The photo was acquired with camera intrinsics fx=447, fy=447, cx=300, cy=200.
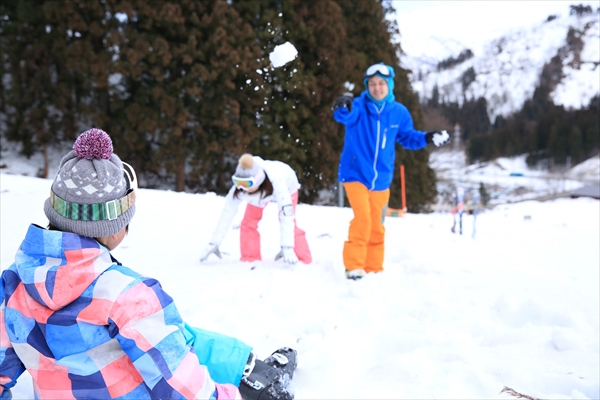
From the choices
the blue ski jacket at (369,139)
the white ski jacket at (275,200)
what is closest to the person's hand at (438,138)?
the blue ski jacket at (369,139)

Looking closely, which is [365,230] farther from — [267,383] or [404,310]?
[267,383]

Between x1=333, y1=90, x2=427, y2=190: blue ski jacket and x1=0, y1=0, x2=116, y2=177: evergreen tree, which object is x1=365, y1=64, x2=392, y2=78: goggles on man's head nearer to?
x1=333, y1=90, x2=427, y2=190: blue ski jacket

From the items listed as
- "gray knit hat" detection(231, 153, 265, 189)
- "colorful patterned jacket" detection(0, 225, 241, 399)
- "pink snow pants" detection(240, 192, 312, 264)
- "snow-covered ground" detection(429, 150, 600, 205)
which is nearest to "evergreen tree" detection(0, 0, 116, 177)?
"pink snow pants" detection(240, 192, 312, 264)

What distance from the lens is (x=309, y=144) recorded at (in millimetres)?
12859

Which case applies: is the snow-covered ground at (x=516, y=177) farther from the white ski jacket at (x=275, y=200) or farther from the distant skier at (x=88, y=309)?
the distant skier at (x=88, y=309)

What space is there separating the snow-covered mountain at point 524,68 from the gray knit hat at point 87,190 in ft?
201

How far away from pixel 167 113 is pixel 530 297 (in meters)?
10.1

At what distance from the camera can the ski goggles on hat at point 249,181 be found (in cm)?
351

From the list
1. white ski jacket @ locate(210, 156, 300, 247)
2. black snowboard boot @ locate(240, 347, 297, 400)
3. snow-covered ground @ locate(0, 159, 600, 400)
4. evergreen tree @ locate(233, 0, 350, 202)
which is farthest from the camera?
evergreen tree @ locate(233, 0, 350, 202)

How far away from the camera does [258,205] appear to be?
3.87m

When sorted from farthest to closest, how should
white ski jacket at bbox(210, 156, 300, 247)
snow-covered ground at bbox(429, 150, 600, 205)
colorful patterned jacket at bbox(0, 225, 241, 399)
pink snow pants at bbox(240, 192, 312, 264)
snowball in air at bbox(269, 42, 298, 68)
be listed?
snow-covered ground at bbox(429, 150, 600, 205), snowball in air at bbox(269, 42, 298, 68), pink snow pants at bbox(240, 192, 312, 264), white ski jacket at bbox(210, 156, 300, 247), colorful patterned jacket at bbox(0, 225, 241, 399)

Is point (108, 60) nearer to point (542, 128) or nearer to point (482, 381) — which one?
point (482, 381)

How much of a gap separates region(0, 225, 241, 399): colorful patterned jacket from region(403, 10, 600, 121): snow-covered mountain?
61453 mm

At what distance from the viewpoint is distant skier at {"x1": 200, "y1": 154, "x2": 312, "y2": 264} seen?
3574mm
